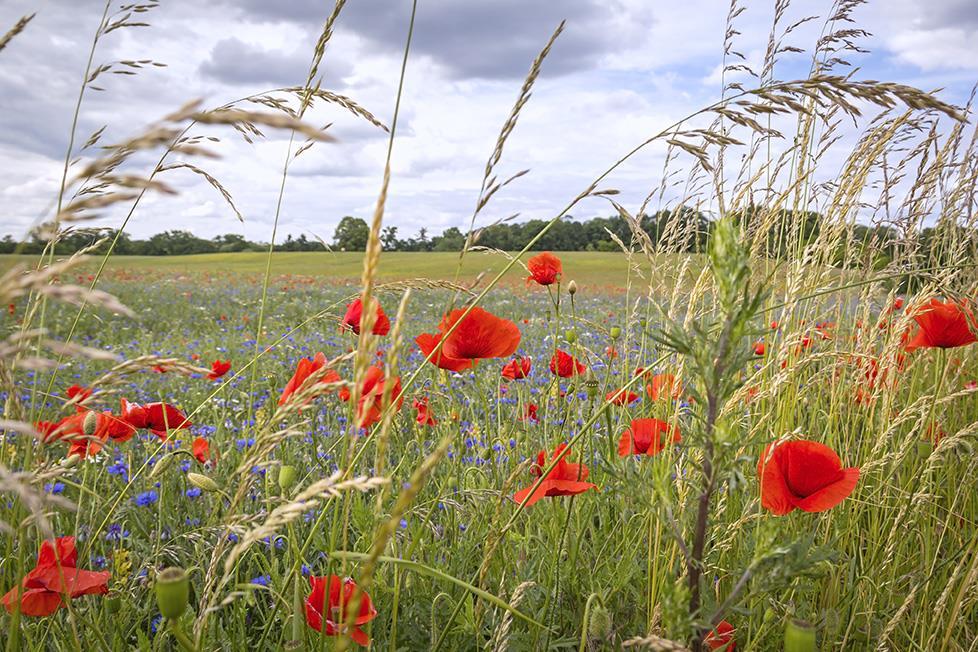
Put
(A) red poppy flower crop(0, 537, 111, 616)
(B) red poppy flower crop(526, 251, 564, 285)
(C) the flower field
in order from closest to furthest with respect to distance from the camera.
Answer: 1. (C) the flower field
2. (A) red poppy flower crop(0, 537, 111, 616)
3. (B) red poppy flower crop(526, 251, 564, 285)

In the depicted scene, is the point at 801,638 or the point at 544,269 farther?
the point at 544,269

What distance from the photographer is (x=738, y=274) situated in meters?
0.89

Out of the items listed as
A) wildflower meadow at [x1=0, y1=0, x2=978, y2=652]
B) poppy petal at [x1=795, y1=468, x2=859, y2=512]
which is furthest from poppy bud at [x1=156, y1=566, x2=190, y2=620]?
poppy petal at [x1=795, y1=468, x2=859, y2=512]

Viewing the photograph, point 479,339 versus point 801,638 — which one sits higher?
point 479,339

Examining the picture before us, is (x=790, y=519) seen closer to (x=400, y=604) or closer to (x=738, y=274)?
(x=400, y=604)

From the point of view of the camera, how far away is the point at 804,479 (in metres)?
1.25

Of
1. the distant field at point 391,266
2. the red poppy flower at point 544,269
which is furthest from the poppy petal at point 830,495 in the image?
the distant field at point 391,266

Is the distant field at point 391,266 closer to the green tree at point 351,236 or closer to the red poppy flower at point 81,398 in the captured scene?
the green tree at point 351,236

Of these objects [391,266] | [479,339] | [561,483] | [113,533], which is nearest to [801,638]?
[561,483]

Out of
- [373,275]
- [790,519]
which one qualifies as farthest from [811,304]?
[373,275]

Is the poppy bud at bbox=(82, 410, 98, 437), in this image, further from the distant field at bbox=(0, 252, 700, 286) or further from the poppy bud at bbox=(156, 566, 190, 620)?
the distant field at bbox=(0, 252, 700, 286)

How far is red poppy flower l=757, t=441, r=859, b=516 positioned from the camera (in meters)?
1.21

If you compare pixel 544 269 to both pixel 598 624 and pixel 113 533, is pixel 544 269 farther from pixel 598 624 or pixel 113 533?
pixel 113 533

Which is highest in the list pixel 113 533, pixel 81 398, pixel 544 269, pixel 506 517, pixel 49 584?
pixel 544 269
